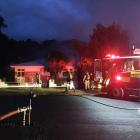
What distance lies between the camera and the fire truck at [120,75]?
25.8m

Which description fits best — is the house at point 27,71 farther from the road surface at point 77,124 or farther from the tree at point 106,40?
the road surface at point 77,124

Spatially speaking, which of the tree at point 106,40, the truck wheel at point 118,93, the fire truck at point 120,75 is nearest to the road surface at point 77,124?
the fire truck at point 120,75

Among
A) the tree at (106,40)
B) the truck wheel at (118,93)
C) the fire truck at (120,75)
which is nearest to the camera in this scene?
the fire truck at (120,75)

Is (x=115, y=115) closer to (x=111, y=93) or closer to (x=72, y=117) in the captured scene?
(x=72, y=117)

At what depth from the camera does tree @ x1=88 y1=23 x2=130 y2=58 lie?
50.8m

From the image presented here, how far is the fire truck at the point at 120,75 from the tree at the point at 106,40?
22223 mm

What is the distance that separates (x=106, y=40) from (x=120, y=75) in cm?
2479

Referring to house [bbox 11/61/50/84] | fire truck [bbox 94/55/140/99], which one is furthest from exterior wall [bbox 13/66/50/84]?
fire truck [bbox 94/55/140/99]

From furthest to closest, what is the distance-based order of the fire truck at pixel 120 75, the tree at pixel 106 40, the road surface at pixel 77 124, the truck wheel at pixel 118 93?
the tree at pixel 106 40, the truck wheel at pixel 118 93, the fire truck at pixel 120 75, the road surface at pixel 77 124

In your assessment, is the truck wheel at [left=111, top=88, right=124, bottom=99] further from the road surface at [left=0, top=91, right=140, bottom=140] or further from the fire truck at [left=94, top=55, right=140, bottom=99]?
the road surface at [left=0, top=91, right=140, bottom=140]

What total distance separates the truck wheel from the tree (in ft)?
74.7

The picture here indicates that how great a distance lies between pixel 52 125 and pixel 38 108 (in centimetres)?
567

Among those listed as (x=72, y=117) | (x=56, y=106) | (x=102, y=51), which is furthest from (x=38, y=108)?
(x=102, y=51)

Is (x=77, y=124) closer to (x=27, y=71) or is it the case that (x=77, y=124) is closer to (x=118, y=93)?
(x=118, y=93)
